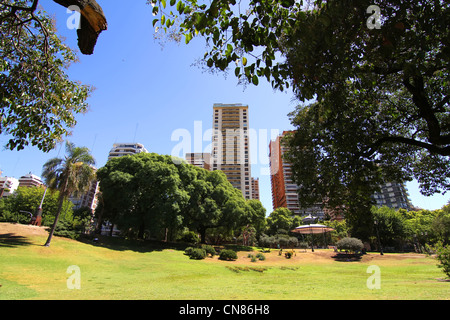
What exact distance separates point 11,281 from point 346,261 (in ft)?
92.2

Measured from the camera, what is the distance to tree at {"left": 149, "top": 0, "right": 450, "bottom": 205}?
3555 mm

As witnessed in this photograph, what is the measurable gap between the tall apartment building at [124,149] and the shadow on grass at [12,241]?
94.1 metres

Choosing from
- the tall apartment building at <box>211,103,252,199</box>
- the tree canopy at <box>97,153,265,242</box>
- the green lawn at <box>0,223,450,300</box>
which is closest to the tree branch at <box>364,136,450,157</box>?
the green lawn at <box>0,223,450,300</box>

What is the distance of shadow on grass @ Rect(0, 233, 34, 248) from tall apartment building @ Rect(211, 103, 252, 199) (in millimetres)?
72575

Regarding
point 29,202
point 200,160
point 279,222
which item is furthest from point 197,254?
point 200,160

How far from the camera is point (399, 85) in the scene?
7.28 meters

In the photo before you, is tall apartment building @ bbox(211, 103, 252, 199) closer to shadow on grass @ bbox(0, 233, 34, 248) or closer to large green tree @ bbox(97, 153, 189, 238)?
large green tree @ bbox(97, 153, 189, 238)

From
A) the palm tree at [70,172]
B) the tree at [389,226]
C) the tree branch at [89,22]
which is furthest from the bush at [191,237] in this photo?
the tree at [389,226]

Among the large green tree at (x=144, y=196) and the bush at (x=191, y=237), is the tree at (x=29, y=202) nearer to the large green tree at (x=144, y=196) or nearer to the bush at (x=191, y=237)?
the large green tree at (x=144, y=196)

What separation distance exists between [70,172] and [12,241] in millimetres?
6608

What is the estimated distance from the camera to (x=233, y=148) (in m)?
95.1

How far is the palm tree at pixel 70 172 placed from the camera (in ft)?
62.8
